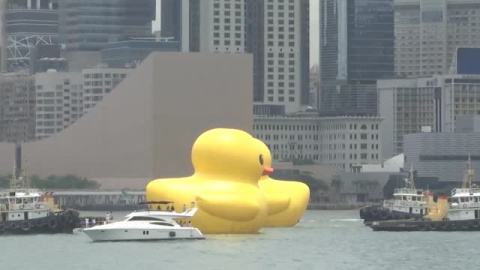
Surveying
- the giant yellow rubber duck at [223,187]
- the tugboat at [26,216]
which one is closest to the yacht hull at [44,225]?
the tugboat at [26,216]

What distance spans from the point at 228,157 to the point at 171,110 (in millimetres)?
80967

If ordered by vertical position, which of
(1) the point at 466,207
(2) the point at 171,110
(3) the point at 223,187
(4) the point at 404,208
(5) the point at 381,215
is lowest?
(5) the point at 381,215

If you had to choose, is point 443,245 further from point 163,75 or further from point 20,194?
point 163,75

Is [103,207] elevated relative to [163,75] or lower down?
lower down

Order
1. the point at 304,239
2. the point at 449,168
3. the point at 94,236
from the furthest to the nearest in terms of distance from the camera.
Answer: the point at 449,168
the point at 304,239
the point at 94,236

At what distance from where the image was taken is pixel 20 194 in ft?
277

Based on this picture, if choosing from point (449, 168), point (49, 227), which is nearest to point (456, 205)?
point (49, 227)

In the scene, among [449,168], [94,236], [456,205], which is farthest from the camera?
[449,168]

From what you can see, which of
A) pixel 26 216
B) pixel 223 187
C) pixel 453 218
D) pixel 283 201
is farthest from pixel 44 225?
pixel 453 218

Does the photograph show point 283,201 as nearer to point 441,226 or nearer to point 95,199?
point 441,226

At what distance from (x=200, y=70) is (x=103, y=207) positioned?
45.3ft

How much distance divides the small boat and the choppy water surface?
66cm

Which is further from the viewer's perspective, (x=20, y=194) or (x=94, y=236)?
(x=20, y=194)

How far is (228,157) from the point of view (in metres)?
80.0
